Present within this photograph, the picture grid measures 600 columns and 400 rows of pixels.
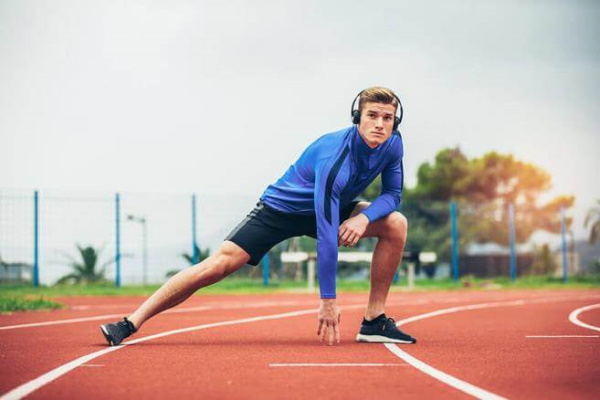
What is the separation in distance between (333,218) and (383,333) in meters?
1.08

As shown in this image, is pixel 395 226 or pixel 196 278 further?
pixel 395 226

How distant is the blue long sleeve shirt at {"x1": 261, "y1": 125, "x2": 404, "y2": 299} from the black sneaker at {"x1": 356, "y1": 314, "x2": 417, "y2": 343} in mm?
788

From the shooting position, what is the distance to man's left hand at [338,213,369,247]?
5523mm

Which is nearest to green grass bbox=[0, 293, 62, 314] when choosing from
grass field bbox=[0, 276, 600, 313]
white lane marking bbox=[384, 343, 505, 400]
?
grass field bbox=[0, 276, 600, 313]

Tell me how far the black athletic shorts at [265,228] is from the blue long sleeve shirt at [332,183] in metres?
0.06

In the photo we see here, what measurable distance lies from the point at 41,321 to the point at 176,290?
145 inches

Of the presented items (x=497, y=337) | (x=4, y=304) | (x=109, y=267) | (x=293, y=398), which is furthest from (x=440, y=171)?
(x=293, y=398)

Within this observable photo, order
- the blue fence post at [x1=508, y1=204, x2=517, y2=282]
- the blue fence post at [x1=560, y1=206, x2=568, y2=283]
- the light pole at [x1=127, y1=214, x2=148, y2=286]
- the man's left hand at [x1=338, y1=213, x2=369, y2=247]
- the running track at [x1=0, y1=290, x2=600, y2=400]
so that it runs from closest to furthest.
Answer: the running track at [x1=0, y1=290, x2=600, y2=400], the man's left hand at [x1=338, y1=213, x2=369, y2=247], the light pole at [x1=127, y1=214, x2=148, y2=286], the blue fence post at [x1=508, y1=204, x2=517, y2=282], the blue fence post at [x1=560, y1=206, x2=568, y2=283]

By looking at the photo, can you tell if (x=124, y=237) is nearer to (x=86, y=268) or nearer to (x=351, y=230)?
(x=86, y=268)

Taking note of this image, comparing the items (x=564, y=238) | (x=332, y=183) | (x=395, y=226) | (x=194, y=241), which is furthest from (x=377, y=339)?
(x=564, y=238)

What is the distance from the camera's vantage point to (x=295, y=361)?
4.96 metres

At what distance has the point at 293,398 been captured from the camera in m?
3.66

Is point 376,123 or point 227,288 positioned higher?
point 376,123

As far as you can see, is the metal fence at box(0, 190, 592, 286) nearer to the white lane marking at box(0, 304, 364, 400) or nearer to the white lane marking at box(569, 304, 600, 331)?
the white lane marking at box(569, 304, 600, 331)
